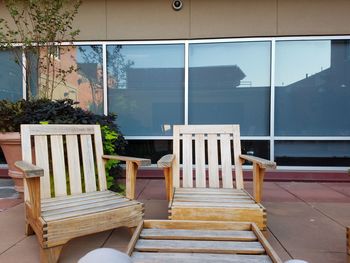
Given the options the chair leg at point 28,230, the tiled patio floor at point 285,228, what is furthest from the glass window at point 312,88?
the chair leg at point 28,230

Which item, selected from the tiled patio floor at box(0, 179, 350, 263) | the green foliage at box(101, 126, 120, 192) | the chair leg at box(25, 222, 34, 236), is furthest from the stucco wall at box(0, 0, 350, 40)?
the chair leg at box(25, 222, 34, 236)

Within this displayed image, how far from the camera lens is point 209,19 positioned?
4.37 m

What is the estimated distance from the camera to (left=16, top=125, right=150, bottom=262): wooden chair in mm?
1711

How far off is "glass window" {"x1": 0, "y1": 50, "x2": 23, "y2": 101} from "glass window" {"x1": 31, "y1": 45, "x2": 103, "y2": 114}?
0.37m

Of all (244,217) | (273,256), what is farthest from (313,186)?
(273,256)

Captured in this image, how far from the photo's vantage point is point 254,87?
446cm

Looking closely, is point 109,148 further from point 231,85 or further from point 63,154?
point 231,85

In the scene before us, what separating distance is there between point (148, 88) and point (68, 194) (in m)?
2.52

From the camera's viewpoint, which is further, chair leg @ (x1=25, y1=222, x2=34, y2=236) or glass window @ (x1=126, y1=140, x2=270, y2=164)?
glass window @ (x1=126, y1=140, x2=270, y2=164)

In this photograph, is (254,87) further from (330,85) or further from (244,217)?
(244,217)

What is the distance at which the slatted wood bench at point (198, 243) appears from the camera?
54.2 inches

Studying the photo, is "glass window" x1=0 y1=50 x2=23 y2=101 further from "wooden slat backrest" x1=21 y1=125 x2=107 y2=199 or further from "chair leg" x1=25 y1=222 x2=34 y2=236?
"chair leg" x1=25 y1=222 x2=34 y2=236

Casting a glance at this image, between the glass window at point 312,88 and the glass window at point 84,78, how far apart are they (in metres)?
2.79

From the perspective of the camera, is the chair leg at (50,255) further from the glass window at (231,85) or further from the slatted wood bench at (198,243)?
the glass window at (231,85)
